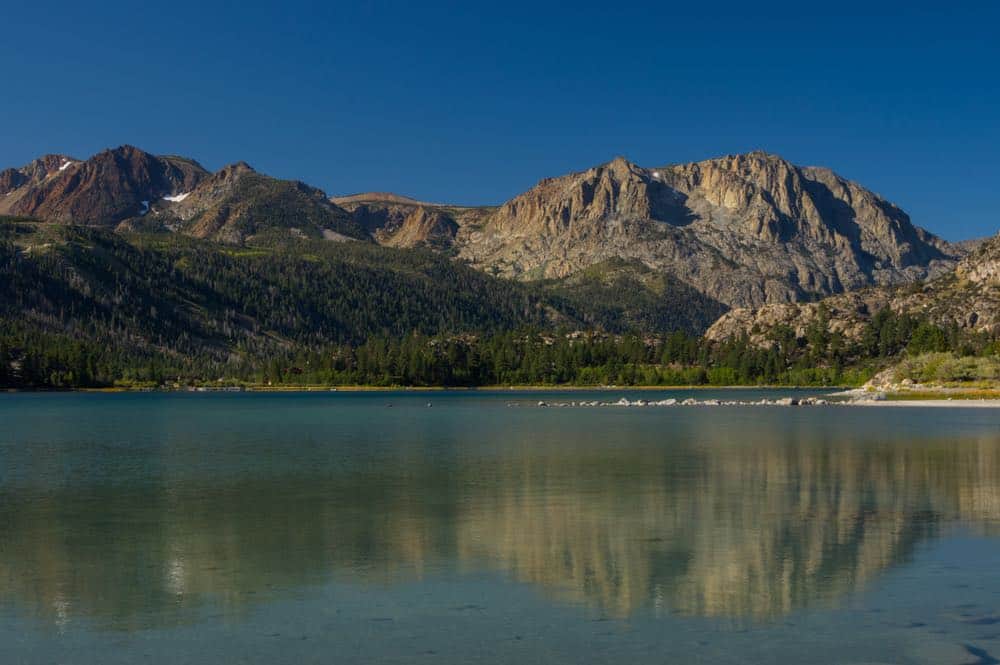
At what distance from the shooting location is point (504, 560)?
92.8 ft

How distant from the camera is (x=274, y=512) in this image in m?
38.4

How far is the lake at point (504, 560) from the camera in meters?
20.1

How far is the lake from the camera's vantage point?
2008 cm

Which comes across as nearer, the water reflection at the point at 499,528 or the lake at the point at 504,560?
the lake at the point at 504,560

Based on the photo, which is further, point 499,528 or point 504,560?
point 499,528

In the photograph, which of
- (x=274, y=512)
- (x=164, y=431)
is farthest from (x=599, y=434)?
(x=274, y=512)

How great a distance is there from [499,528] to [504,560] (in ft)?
18.8

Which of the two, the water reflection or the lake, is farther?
the water reflection

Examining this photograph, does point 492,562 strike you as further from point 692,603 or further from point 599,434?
point 599,434

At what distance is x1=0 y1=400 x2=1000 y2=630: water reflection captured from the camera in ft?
80.6

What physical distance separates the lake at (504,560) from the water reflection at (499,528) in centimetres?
15

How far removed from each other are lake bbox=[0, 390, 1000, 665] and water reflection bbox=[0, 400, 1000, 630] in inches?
5.9

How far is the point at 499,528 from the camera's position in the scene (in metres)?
34.0

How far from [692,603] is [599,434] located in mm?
65653
